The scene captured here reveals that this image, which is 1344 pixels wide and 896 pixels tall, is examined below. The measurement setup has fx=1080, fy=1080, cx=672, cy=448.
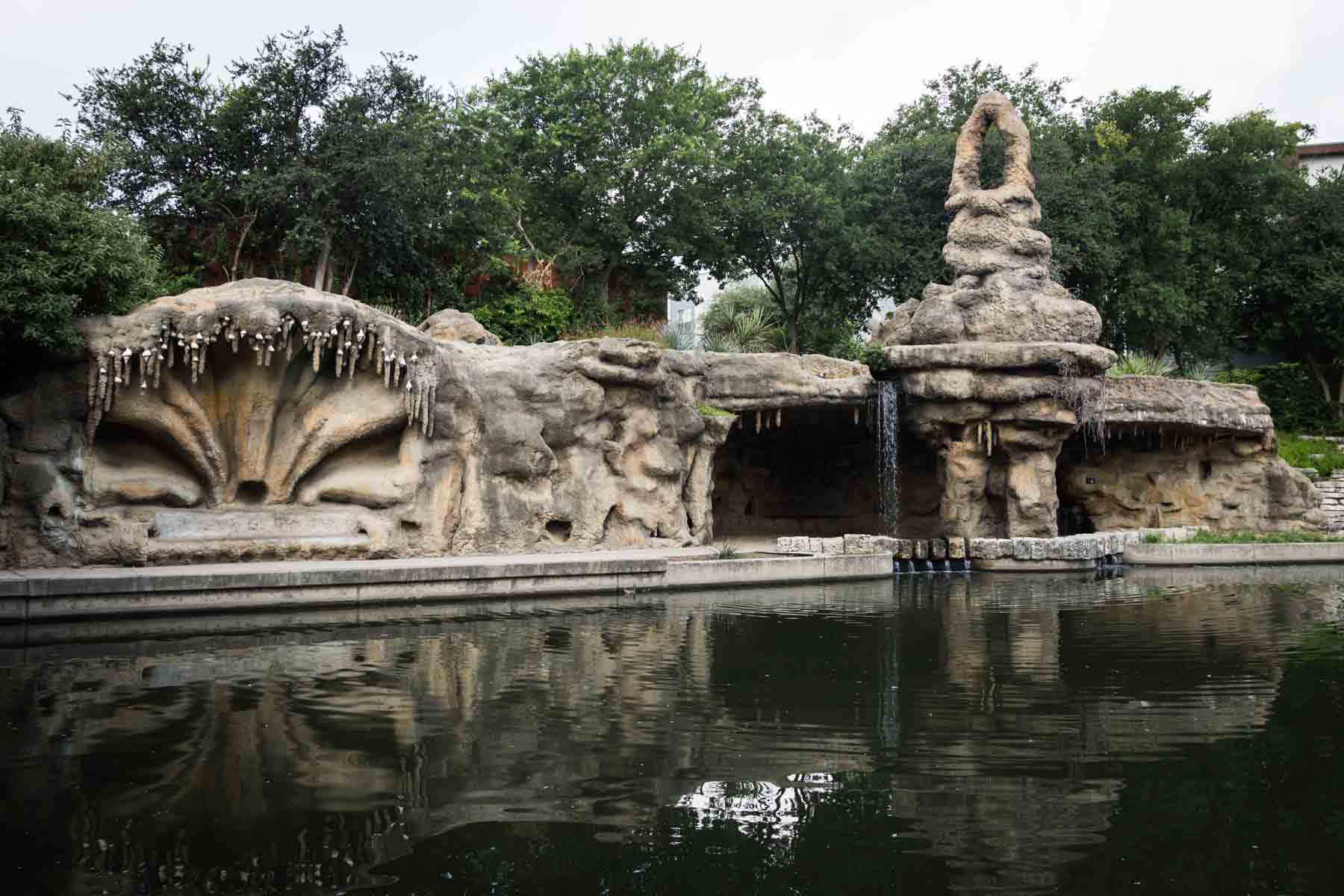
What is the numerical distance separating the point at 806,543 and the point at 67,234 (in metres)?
12.8

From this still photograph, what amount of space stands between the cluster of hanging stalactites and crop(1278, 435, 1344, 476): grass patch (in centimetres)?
2430

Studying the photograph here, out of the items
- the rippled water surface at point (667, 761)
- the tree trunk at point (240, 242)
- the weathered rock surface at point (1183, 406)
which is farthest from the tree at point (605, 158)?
the rippled water surface at point (667, 761)

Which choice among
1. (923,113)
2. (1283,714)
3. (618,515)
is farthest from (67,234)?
(923,113)

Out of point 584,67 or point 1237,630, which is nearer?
point 1237,630

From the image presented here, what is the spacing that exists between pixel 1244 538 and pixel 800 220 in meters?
16.0

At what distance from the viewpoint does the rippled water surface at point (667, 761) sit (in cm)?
509

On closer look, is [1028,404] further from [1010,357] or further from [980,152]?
[980,152]

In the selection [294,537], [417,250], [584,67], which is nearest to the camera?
[294,537]

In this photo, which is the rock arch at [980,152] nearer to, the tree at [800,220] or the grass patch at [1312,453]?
the tree at [800,220]

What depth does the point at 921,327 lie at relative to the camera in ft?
80.0

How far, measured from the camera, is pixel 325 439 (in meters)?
17.8

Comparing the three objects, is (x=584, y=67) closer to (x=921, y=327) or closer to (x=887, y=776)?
(x=921, y=327)

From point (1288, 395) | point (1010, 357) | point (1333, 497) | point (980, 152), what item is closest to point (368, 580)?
point (1010, 357)

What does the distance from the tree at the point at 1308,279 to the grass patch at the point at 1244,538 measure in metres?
14.9
